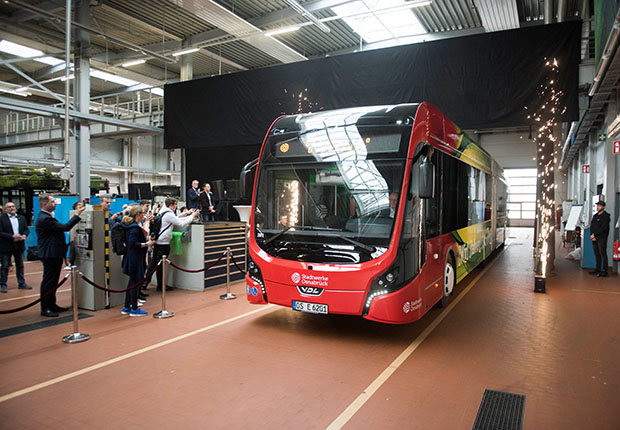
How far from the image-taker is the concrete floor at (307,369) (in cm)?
364

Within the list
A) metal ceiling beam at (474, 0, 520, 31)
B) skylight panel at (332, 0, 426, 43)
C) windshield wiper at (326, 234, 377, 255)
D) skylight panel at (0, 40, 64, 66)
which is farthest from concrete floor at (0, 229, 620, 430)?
skylight panel at (0, 40, 64, 66)

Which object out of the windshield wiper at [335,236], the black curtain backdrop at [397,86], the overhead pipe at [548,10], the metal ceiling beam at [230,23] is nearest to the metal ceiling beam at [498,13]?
the overhead pipe at [548,10]

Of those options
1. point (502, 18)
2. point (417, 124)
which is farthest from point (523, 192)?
point (417, 124)

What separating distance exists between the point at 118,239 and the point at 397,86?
10004 millimetres

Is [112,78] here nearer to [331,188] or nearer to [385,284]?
[331,188]

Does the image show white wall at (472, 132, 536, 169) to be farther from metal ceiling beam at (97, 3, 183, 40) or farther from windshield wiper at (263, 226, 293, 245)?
windshield wiper at (263, 226, 293, 245)

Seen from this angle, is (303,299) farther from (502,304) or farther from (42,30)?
(42,30)

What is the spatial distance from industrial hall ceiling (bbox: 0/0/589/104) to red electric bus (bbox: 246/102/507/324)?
25.9ft

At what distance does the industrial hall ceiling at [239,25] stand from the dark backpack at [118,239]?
7.93 m

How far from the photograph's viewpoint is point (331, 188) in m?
5.55

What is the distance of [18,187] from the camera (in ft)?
50.4

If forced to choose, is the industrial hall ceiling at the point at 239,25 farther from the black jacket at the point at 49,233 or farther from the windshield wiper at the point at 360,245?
the windshield wiper at the point at 360,245

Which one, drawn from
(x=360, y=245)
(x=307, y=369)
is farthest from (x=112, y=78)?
(x=307, y=369)

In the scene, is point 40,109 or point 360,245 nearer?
point 360,245
